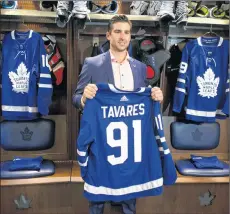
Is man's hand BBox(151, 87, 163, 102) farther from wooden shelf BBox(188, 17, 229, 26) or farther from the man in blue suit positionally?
wooden shelf BBox(188, 17, 229, 26)

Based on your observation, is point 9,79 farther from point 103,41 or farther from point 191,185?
point 191,185

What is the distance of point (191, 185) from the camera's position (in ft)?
5.82

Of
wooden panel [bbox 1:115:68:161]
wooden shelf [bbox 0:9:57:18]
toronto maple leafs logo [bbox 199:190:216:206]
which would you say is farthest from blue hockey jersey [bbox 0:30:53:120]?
toronto maple leafs logo [bbox 199:190:216:206]

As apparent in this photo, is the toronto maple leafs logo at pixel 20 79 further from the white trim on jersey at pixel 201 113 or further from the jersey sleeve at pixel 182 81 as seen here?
the white trim on jersey at pixel 201 113

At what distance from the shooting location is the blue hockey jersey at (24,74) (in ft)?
6.00

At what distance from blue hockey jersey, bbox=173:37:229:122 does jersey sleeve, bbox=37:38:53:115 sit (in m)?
0.88

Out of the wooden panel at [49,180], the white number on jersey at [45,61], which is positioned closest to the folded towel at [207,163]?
the wooden panel at [49,180]

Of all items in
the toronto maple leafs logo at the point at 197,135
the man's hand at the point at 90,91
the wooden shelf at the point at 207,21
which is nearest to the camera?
the man's hand at the point at 90,91

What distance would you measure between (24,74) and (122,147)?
2.95 feet

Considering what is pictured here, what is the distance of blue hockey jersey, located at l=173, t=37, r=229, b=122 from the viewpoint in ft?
6.39

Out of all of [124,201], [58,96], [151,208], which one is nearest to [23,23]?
[58,96]

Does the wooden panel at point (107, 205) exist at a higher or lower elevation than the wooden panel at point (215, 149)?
lower

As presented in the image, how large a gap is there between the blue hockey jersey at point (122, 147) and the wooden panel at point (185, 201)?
40cm

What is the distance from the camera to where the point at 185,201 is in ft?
5.86
